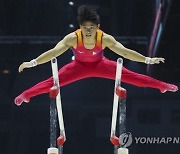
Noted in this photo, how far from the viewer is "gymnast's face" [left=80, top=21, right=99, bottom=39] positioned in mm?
Result: 4938

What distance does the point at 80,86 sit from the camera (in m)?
9.06

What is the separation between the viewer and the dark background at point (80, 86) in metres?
8.80

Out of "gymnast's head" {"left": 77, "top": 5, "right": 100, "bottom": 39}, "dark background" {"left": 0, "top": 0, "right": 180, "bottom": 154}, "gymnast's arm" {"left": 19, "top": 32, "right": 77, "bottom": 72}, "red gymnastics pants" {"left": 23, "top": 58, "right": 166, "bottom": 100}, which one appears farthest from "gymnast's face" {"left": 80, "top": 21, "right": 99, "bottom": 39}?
"dark background" {"left": 0, "top": 0, "right": 180, "bottom": 154}

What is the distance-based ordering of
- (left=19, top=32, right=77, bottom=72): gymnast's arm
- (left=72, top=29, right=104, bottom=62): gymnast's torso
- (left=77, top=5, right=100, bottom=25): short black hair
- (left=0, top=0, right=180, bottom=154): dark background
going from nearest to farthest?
(left=77, top=5, right=100, bottom=25): short black hair, (left=19, top=32, right=77, bottom=72): gymnast's arm, (left=72, top=29, right=104, bottom=62): gymnast's torso, (left=0, top=0, right=180, bottom=154): dark background

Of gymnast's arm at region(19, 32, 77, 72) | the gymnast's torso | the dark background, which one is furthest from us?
the dark background

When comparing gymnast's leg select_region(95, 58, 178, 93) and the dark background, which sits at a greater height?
gymnast's leg select_region(95, 58, 178, 93)

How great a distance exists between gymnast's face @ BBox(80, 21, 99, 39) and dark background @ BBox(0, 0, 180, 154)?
12.2 ft

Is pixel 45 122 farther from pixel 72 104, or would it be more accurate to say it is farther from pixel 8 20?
pixel 8 20

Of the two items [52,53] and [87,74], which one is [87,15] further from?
[87,74]

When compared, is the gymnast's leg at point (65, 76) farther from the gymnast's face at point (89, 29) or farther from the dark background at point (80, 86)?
the dark background at point (80, 86)

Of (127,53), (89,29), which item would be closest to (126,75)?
(127,53)

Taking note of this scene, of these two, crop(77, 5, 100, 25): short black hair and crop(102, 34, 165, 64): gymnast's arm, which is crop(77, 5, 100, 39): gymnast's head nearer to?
crop(77, 5, 100, 25): short black hair

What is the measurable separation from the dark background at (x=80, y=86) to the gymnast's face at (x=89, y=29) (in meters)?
3.73

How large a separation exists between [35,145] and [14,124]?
1.79 feet
